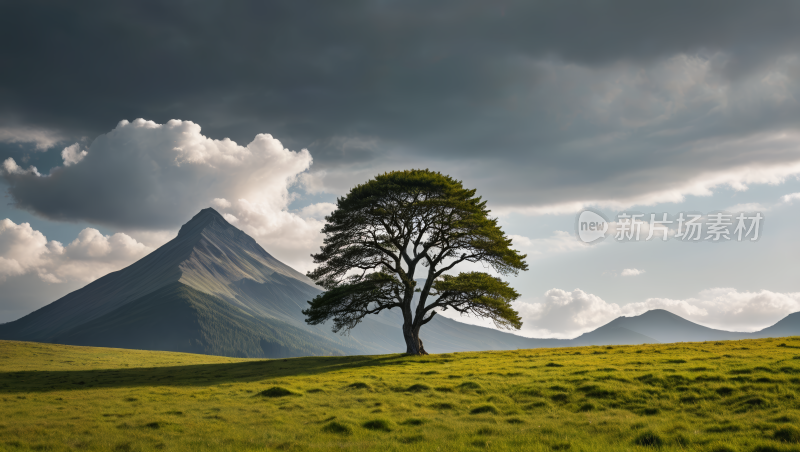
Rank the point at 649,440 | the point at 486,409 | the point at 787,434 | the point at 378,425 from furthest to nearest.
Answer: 1. the point at 486,409
2. the point at 378,425
3. the point at 649,440
4. the point at 787,434

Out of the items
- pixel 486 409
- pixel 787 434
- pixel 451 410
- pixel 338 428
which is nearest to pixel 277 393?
pixel 338 428

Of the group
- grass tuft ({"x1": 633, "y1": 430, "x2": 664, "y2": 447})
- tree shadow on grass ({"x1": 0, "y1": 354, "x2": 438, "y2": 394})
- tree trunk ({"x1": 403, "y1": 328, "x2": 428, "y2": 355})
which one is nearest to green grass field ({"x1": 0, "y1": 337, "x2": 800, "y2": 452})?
grass tuft ({"x1": 633, "y1": 430, "x2": 664, "y2": 447})

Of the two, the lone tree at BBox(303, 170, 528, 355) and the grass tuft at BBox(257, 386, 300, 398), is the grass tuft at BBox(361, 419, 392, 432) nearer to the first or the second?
the grass tuft at BBox(257, 386, 300, 398)

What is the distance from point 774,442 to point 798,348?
78.6 ft

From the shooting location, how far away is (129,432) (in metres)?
14.7

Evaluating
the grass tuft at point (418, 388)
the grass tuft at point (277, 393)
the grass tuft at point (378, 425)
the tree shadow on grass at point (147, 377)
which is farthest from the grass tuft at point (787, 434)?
the tree shadow on grass at point (147, 377)

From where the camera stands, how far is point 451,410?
55.4ft

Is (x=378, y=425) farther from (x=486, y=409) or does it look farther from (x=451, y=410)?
(x=486, y=409)

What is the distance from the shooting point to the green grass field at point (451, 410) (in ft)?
39.2

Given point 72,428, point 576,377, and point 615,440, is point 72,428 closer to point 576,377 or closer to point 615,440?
point 615,440

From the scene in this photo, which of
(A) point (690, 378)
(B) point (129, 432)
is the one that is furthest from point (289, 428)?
(A) point (690, 378)

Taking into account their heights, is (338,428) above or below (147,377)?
above

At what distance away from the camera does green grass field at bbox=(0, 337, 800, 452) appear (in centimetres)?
1194

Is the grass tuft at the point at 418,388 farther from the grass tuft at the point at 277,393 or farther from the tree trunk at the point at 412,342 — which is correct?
the tree trunk at the point at 412,342
